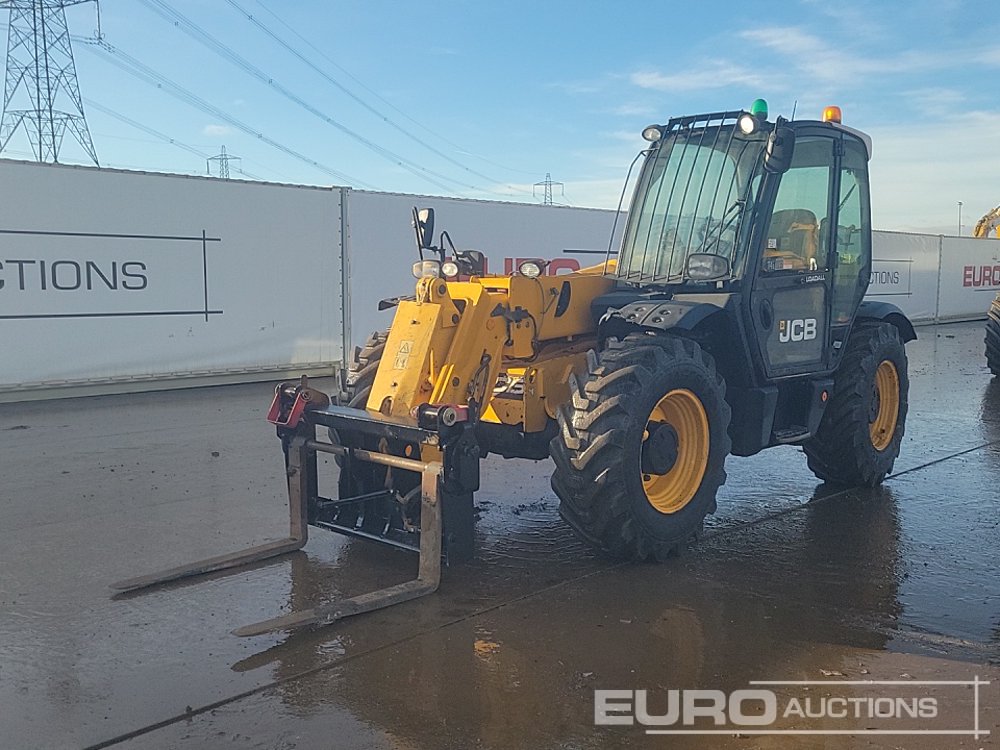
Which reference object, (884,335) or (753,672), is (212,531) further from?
(884,335)

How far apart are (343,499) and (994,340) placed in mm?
11390

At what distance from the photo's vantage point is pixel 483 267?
604cm

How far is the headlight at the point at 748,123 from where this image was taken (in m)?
5.61

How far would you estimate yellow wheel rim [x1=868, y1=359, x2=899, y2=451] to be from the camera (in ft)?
23.7

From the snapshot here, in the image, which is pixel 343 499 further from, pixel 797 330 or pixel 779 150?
pixel 779 150

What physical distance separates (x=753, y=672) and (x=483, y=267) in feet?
10.3

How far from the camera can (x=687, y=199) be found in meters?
6.12

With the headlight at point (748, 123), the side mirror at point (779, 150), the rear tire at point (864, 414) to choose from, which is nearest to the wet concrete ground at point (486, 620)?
the rear tire at point (864, 414)

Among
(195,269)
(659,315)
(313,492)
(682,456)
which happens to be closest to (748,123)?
(659,315)

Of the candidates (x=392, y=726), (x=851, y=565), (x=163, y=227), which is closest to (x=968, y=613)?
(x=851, y=565)

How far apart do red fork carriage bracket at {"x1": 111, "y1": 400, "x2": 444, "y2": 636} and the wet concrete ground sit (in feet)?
0.30

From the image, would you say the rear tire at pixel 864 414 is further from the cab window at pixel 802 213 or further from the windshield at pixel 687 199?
the windshield at pixel 687 199

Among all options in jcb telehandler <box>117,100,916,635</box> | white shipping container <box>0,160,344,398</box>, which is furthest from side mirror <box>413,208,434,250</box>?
white shipping container <box>0,160,344,398</box>

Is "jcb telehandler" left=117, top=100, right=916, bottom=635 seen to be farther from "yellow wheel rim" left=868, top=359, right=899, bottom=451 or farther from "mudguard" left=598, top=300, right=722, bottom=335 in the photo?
"yellow wheel rim" left=868, top=359, right=899, bottom=451
